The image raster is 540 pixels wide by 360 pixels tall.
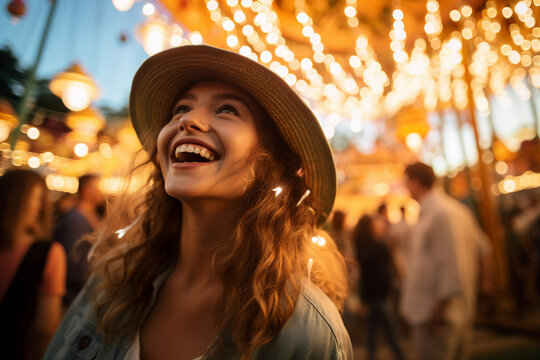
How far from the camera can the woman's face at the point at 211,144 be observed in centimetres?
103

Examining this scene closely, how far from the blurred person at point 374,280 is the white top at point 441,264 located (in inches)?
38.2

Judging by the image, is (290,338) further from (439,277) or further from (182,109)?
(439,277)

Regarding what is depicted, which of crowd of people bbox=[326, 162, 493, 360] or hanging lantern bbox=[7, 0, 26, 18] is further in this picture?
crowd of people bbox=[326, 162, 493, 360]

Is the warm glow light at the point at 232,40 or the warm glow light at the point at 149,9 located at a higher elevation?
the warm glow light at the point at 149,9

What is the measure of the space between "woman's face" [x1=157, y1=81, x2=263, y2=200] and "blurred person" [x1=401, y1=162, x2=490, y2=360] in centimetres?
217

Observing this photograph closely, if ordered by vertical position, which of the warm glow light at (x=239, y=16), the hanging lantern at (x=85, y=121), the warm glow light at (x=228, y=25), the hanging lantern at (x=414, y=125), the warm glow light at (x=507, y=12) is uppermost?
the warm glow light at (x=507, y=12)

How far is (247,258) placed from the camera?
112 centimetres

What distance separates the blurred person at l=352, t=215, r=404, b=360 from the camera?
3580mm

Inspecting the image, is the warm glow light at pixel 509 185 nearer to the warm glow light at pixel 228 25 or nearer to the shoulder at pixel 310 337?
the warm glow light at pixel 228 25

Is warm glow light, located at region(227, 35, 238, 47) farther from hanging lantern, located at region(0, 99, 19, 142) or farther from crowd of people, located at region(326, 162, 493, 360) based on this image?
crowd of people, located at region(326, 162, 493, 360)

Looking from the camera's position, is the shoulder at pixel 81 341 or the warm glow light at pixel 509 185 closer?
the shoulder at pixel 81 341

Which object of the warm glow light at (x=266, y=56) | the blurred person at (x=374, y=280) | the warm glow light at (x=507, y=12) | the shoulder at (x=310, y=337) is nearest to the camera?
the shoulder at (x=310, y=337)

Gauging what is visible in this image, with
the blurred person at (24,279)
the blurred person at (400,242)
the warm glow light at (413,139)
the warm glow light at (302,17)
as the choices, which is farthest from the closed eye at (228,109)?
the warm glow light at (413,139)

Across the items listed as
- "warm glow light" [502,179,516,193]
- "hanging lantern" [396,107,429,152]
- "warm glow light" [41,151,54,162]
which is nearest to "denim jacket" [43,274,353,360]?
"warm glow light" [41,151,54,162]
